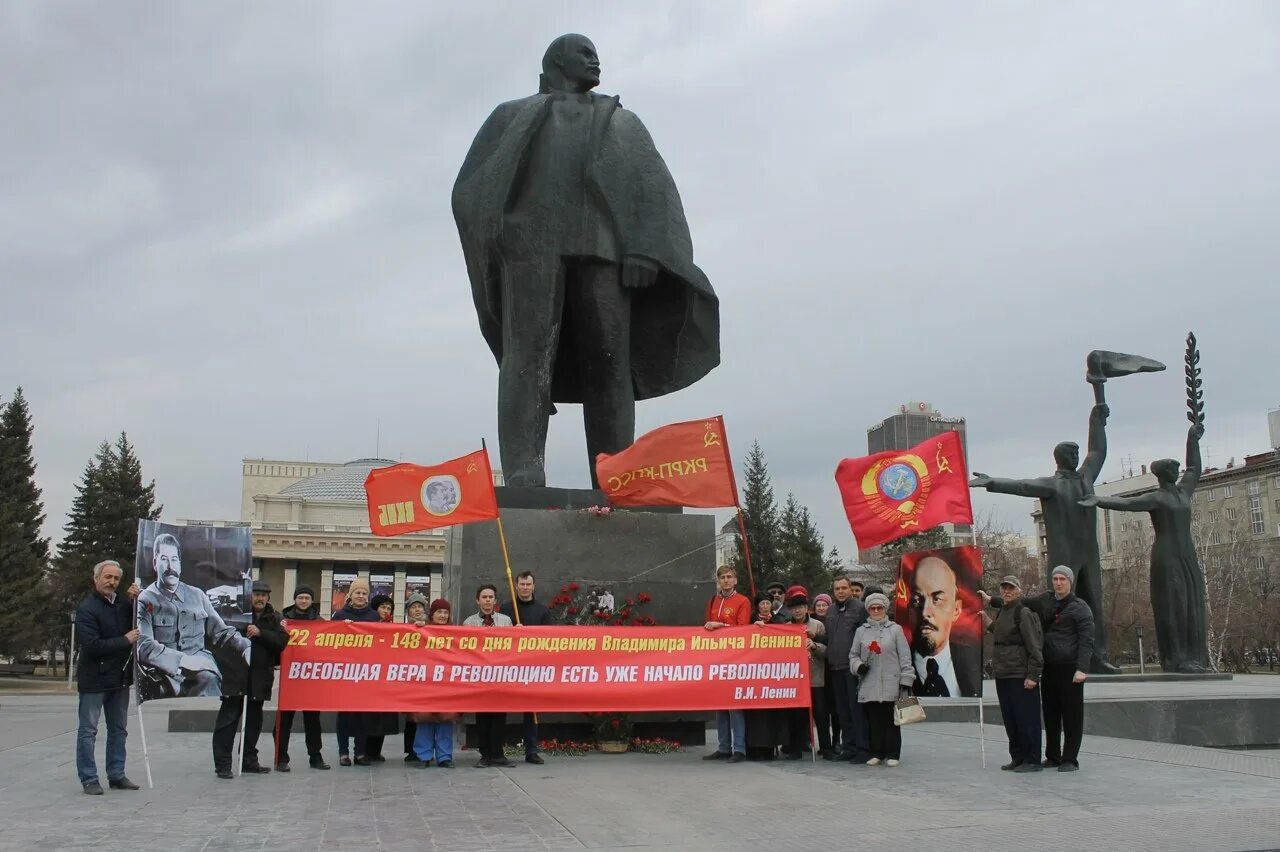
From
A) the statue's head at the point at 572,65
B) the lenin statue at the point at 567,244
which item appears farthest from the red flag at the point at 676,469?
the statue's head at the point at 572,65

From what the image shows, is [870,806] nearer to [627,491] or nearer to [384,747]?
[627,491]

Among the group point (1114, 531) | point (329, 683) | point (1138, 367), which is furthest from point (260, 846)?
point (1114, 531)

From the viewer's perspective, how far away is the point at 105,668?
310 inches

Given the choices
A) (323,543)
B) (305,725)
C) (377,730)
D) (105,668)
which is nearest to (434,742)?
(377,730)

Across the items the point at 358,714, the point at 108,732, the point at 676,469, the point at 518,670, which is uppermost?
the point at 676,469

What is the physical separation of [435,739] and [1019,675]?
16.4ft

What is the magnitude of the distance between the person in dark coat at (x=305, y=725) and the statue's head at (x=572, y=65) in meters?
5.71

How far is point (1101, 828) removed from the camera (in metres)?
6.12

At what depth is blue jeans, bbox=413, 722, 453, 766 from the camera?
9070mm

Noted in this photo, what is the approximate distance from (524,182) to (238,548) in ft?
14.8

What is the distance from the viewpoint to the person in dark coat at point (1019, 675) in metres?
8.84

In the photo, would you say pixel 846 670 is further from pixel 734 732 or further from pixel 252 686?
pixel 252 686

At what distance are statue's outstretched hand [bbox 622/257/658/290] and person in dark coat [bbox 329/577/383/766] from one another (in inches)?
154

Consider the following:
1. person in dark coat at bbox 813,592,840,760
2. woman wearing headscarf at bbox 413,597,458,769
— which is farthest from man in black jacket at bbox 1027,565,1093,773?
woman wearing headscarf at bbox 413,597,458,769
